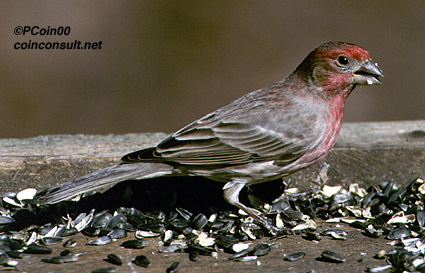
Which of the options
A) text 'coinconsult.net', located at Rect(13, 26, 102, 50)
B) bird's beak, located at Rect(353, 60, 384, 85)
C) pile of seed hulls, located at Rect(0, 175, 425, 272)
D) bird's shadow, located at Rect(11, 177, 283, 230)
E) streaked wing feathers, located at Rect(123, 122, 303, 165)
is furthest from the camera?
text 'coinconsult.net', located at Rect(13, 26, 102, 50)

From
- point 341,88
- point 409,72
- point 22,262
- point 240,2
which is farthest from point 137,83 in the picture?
point 22,262

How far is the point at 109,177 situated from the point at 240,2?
5.53m

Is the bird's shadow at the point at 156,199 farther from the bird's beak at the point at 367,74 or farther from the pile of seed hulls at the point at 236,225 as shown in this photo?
the bird's beak at the point at 367,74

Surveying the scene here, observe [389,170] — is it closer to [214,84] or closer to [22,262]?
[22,262]

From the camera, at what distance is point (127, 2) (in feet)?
27.8

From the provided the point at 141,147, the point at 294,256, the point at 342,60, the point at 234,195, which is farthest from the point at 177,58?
the point at 294,256

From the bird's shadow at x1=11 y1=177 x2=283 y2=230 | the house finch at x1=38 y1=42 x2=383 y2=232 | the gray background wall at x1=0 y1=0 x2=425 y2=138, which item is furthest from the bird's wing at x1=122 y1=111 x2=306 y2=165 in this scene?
the gray background wall at x1=0 y1=0 x2=425 y2=138

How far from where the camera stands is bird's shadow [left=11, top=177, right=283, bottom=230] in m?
3.92

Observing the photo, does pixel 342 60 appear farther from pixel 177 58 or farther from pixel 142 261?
pixel 177 58

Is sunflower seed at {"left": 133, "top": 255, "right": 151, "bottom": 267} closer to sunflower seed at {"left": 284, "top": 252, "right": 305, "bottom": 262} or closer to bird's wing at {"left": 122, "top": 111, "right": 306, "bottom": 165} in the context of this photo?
sunflower seed at {"left": 284, "top": 252, "right": 305, "bottom": 262}

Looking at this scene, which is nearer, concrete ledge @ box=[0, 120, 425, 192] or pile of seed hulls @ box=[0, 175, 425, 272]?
pile of seed hulls @ box=[0, 175, 425, 272]

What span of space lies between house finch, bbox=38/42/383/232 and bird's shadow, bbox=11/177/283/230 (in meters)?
0.12

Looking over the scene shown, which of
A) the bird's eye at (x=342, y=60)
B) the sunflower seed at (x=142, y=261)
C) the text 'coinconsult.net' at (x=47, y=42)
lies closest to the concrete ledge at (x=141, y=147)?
the bird's eye at (x=342, y=60)

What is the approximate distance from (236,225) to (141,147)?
101 centimetres
